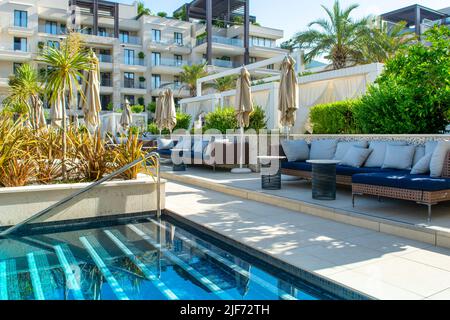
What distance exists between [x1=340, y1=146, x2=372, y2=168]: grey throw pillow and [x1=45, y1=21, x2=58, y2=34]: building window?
36.9 metres

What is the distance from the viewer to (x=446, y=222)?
4.76 m

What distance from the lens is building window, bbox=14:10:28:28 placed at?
3469cm

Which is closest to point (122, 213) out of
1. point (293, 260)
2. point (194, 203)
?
point (194, 203)

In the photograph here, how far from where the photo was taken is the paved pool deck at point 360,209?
4.56 m

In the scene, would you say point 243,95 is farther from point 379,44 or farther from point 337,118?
point 379,44

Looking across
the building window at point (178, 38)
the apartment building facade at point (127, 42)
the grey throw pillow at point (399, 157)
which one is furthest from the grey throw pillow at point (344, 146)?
the building window at point (178, 38)

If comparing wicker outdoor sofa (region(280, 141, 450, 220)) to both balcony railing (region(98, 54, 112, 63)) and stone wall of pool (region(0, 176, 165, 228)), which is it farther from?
balcony railing (region(98, 54, 112, 63))

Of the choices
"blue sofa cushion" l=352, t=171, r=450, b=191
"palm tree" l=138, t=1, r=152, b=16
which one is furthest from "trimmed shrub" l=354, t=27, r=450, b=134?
"palm tree" l=138, t=1, r=152, b=16

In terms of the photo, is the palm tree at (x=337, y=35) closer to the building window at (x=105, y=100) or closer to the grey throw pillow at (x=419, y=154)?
the grey throw pillow at (x=419, y=154)

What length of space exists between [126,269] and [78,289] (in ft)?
1.90

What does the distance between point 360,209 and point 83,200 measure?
4.05 m

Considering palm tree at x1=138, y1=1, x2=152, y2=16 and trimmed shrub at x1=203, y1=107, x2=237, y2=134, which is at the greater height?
palm tree at x1=138, y1=1, x2=152, y2=16
